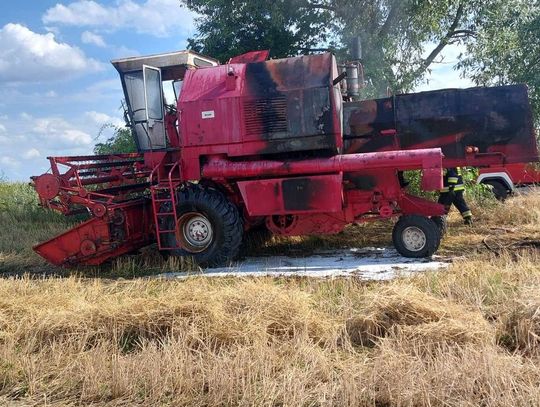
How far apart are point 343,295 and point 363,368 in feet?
5.16

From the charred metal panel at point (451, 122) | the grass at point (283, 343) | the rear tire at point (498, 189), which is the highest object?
the charred metal panel at point (451, 122)

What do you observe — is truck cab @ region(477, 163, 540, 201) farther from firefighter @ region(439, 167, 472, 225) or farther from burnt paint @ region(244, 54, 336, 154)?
burnt paint @ region(244, 54, 336, 154)

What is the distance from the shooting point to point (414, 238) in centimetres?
739

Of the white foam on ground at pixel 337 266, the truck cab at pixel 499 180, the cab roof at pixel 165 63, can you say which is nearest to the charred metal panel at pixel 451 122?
the white foam on ground at pixel 337 266

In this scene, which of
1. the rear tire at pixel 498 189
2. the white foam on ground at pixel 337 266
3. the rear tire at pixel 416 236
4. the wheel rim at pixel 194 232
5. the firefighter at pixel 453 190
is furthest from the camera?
the rear tire at pixel 498 189

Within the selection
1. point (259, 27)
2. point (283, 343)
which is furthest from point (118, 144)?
point (283, 343)

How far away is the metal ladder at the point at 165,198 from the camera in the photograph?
25.4ft

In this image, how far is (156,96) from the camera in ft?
27.9

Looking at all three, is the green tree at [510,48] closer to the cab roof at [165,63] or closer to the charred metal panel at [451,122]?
the charred metal panel at [451,122]

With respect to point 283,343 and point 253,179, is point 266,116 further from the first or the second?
point 283,343

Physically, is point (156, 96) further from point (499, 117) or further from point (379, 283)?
point (499, 117)

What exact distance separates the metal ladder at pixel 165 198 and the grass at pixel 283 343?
2.04 meters

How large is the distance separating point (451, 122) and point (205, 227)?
14.5 feet

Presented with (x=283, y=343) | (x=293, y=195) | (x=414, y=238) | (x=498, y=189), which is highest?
(x=293, y=195)
